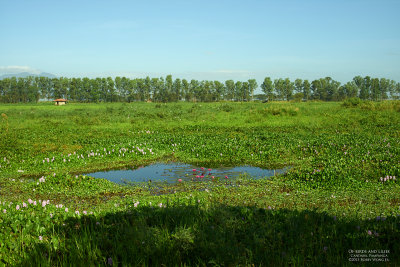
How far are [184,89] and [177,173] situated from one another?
9901cm

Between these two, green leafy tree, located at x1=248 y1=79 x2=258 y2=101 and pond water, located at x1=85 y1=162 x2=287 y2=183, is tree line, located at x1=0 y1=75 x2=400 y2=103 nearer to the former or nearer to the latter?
green leafy tree, located at x1=248 y1=79 x2=258 y2=101

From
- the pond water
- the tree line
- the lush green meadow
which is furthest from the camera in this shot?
the tree line

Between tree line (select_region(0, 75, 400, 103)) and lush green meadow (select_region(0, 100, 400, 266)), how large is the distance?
88.6 metres

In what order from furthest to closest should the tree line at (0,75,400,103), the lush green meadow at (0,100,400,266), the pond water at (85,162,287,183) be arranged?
1. the tree line at (0,75,400,103)
2. the pond water at (85,162,287,183)
3. the lush green meadow at (0,100,400,266)

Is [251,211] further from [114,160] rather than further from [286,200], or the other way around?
[114,160]

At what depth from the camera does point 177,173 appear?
10648mm

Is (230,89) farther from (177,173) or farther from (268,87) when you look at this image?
(177,173)

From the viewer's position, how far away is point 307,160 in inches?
464

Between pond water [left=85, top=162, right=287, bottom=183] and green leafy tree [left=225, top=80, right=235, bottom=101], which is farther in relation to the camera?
green leafy tree [left=225, top=80, right=235, bottom=101]

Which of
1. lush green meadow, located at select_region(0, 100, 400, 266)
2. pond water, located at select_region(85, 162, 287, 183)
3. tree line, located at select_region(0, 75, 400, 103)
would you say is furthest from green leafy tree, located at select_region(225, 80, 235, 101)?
pond water, located at select_region(85, 162, 287, 183)

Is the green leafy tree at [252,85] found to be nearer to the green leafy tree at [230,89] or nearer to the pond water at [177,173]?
the green leafy tree at [230,89]

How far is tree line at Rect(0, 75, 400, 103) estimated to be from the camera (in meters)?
98.6

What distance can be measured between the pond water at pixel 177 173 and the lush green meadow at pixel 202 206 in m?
0.59

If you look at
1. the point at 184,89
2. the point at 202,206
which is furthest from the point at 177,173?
the point at 184,89
